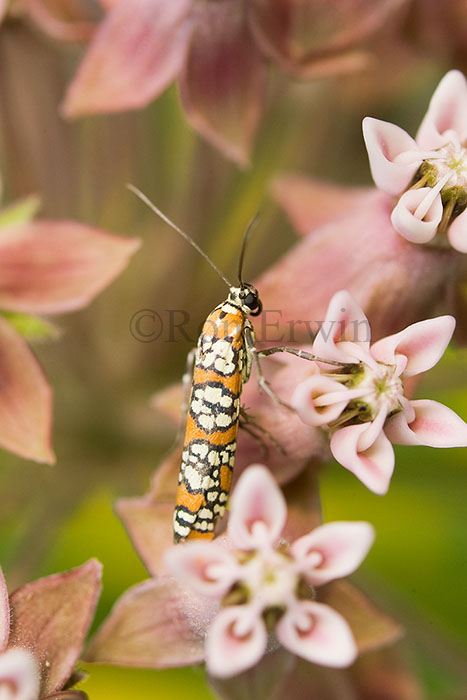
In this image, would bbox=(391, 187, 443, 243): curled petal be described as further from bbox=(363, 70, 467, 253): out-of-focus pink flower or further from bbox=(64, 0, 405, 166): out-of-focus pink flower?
bbox=(64, 0, 405, 166): out-of-focus pink flower

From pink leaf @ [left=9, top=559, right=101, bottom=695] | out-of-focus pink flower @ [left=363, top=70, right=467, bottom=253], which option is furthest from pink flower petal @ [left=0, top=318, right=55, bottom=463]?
out-of-focus pink flower @ [left=363, top=70, right=467, bottom=253]

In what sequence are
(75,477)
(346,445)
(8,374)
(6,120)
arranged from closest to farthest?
1. (346,445)
2. (8,374)
3. (6,120)
4. (75,477)

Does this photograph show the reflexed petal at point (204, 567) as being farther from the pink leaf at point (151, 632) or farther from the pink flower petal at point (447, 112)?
the pink flower petal at point (447, 112)

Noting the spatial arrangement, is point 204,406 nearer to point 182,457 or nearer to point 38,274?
point 182,457

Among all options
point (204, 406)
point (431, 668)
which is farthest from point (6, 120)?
point (431, 668)

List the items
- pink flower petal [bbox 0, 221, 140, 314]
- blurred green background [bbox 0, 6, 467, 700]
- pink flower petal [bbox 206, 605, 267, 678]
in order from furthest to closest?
blurred green background [bbox 0, 6, 467, 700] < pink flower petal [bbox 0, 221, 140, 314] < pink flower petal [bbox 206, 605, 267, 678]

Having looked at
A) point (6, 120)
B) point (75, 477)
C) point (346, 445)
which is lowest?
point (75, 477)

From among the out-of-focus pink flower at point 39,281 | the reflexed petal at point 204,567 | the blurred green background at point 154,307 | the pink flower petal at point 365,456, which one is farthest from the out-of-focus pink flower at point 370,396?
the blurred green background at point 154,307
